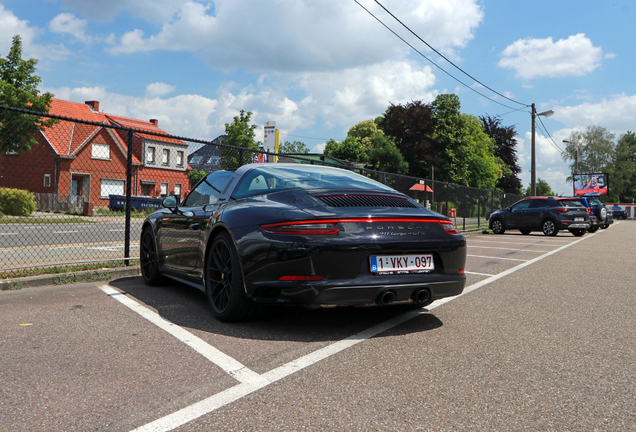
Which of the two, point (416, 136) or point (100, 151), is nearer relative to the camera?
point (100, 151)

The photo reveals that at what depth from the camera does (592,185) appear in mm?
64875

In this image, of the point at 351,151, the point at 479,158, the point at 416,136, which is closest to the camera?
the point at 416,136

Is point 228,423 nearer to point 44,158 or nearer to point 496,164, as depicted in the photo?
point 44,158

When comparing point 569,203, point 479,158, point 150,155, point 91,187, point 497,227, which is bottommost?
point 497,227

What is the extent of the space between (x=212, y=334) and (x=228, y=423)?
1654mm

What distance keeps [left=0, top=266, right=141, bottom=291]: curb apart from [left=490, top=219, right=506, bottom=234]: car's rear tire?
55.9 feet

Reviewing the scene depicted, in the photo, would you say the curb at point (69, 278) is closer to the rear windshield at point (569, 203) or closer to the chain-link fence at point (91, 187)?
the chain-link fence at point (91, 187)

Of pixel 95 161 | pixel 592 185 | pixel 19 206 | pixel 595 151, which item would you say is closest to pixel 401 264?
pixel 19 206

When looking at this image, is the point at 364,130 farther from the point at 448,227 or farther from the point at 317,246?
the point at 317,246

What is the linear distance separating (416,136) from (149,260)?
52.6m

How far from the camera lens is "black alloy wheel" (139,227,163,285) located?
602 centimetres

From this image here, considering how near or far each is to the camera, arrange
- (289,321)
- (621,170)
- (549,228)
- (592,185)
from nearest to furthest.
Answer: (289,321) < (549,228) < (592,185) < (621,170)

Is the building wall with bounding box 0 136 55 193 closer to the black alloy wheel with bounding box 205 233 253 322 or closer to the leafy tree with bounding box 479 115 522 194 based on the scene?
the black alloy wheel with bounding box 205 233 253 322

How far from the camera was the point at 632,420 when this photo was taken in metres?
2.39
